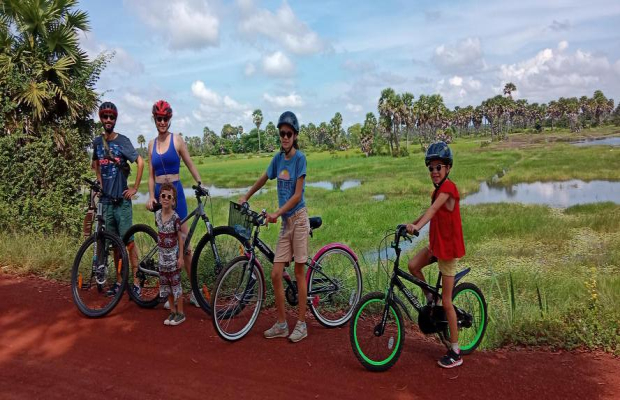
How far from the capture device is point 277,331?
177 inches

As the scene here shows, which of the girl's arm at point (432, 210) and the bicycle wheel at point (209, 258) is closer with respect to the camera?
the girl's arm at point (432, 210)

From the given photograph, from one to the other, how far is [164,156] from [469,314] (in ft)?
11.7

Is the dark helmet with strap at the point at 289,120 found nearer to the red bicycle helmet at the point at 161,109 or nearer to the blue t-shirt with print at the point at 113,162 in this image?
the red bicycle helmet at the point at 161,109

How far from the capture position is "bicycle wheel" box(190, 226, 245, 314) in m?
4.93

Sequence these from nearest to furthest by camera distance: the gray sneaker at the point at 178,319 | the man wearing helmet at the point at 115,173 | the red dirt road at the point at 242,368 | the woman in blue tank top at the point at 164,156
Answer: the red dirt road at the point at 242,368 → the gray sneaker at the point at 178,319 → the woman in blue tank top at the point at 164,156 → the man wearing helmet at the point at 115,173

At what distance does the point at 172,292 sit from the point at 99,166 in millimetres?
1896

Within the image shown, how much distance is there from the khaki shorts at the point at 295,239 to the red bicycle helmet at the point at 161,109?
1829 mm

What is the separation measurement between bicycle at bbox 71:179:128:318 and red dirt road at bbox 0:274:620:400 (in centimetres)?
32

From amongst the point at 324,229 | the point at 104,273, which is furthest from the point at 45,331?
the point at 324,229

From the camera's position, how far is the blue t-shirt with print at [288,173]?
4.27 meters

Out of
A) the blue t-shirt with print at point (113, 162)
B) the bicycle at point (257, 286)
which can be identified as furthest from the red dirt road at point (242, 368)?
the blue t-shirt with print at point (113, 162)

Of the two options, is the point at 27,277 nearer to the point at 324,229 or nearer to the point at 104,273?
the point at 104,273

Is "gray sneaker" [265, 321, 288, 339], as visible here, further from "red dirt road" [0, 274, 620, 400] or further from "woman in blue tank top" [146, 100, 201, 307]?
"woman in blue tank top" [146, 100, 201, 307]

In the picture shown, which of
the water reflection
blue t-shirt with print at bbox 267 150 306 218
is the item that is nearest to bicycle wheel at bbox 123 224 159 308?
blue t-shirt with print at bbox 267 150 306 218
